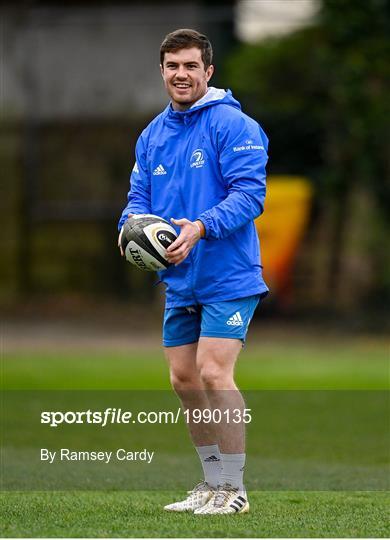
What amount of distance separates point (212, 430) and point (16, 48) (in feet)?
51.3

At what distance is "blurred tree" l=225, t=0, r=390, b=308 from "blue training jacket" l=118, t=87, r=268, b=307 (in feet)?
41.4

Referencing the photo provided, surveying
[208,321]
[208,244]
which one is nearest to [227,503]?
[208,321]

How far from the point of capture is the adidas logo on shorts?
19.4 ft

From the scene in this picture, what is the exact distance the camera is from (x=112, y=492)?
22.3ft

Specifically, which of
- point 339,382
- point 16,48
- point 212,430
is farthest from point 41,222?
point 212,430

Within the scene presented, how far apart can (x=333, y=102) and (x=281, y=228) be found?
220 cm

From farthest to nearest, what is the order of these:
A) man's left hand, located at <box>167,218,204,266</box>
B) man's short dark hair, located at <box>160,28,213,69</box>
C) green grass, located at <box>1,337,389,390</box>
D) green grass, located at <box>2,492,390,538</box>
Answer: green grass, located at <box>1,337,389,390</box> < man's short dark hair, located at <box>160,28,213,69</box> < man's left hand, located at <box>167,218,204,266</box> < green grass, located at <box>2,492,390,538</box>

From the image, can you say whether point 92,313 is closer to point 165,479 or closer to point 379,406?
point 379,406

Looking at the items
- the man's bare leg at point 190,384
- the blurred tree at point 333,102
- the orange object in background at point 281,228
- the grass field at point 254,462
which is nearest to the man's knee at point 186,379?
the man's bare leg at point 190,384

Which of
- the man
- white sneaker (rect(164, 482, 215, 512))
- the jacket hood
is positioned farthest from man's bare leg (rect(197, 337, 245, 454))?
the jacket hood

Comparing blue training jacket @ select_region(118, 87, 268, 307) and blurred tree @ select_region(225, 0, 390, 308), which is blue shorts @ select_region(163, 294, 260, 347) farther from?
blurred tree @ select_region(225, 0, 390, 308)

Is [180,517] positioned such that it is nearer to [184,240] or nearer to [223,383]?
[223,383]

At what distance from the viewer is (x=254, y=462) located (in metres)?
8.37

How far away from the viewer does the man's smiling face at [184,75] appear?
6000 millimetres
